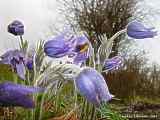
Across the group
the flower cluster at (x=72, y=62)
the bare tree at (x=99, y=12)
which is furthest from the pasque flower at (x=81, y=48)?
the bare tree at (x=99, y=12)

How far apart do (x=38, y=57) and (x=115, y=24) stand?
3493mm

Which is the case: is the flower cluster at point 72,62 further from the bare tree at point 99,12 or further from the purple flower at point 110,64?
the bare tree at point 99,12

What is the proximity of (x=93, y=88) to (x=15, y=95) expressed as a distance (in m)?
0.07

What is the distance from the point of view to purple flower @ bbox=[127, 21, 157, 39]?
1.54ft

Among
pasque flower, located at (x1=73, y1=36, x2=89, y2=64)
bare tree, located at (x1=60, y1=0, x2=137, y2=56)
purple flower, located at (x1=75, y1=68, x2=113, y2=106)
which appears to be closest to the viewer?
purple flower, located at (x1=75, y1=68, x2=113, y2=106)

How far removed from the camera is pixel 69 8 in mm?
4535

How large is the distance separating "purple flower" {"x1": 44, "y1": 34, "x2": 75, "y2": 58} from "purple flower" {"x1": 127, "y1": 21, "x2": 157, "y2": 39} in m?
0.08

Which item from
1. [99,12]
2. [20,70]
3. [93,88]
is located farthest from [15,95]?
[99,12]

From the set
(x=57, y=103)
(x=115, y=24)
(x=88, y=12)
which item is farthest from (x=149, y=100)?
(x=57, y=103)

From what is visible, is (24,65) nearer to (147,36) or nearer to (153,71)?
(147,36)

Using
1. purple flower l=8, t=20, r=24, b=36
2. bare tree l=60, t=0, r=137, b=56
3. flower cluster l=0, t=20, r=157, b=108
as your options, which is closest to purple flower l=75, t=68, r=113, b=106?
flower cluster l=0, t=20, r=157, b=108

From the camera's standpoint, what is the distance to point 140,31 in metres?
0.47

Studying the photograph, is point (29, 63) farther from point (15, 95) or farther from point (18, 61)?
point (15, 95)

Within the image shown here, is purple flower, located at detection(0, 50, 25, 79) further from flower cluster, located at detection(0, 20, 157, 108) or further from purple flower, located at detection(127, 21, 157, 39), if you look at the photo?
purple flower, located at detection(127, 21, 157, 39)
